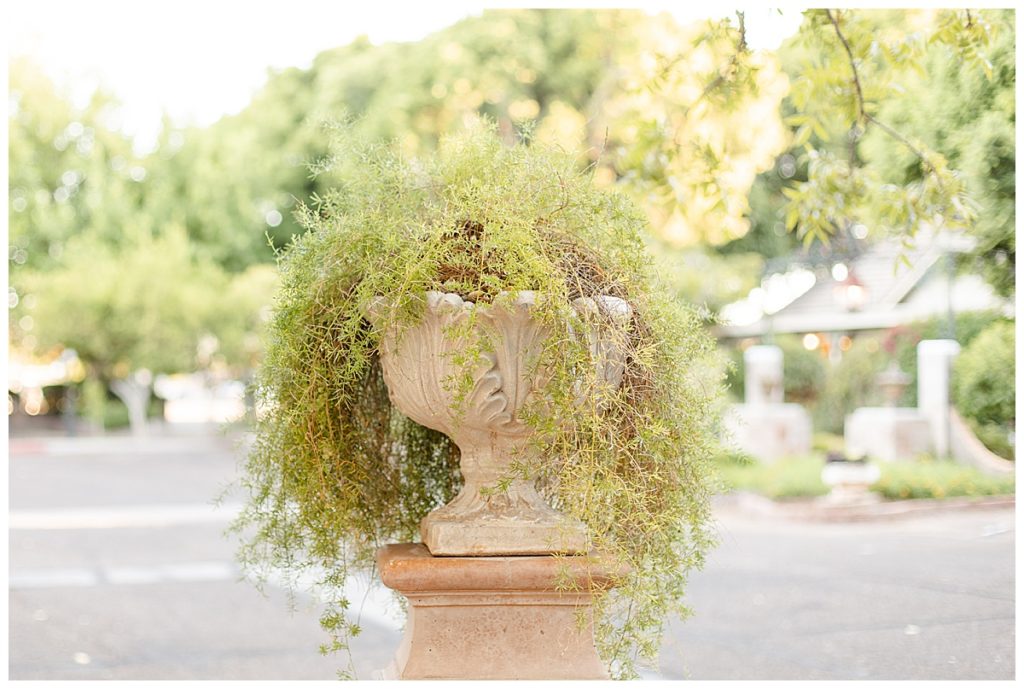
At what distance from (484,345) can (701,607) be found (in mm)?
4912

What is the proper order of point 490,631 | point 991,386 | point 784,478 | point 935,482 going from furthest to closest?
point 784,478
point 935,482
point 991,386
point 490,631

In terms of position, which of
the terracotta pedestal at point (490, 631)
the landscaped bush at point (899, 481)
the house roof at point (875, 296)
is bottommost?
the landscaped bush at point (899, 481)

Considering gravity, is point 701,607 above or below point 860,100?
below

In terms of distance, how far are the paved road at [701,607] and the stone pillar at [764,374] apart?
550 centimetres

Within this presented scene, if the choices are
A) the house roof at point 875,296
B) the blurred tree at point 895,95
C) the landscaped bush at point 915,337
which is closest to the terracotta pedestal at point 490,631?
the blurred tree at point 895,95

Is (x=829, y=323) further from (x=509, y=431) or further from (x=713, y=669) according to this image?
(x=509, y=431)

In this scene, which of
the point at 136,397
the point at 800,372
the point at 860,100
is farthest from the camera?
the point at 136,397

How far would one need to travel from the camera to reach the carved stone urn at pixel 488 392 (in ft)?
8.52

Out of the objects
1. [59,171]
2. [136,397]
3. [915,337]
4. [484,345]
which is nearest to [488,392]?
[484,345]

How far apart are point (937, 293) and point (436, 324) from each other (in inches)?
611

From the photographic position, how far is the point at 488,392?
266 cm

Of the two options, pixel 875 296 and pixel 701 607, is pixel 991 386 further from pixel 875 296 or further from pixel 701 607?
pixel 875 296

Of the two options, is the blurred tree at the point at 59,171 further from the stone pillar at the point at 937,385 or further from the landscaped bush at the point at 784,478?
the stone pillar at the point at 937,385

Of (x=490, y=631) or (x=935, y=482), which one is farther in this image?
(x=935, y=482)
